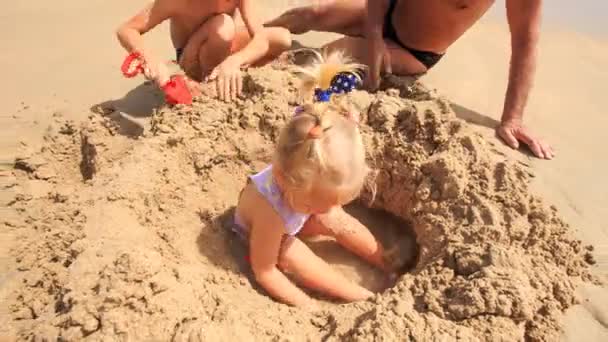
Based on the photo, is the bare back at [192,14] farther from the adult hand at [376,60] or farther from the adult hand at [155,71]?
the adult hand at [376,60]

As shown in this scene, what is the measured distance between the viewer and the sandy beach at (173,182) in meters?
1.72

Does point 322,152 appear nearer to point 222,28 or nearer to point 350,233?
point 350,233

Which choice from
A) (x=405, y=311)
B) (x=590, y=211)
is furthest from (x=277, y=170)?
(x=590, y=211)

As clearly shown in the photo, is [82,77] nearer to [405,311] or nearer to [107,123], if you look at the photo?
[107,123]

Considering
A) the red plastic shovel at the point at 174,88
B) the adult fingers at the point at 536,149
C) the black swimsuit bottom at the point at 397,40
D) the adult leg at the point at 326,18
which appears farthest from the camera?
the adult leg at the point at 326,18

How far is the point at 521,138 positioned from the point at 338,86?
42.0 inches

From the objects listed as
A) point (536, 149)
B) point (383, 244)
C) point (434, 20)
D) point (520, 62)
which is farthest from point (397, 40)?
point (383, 244)

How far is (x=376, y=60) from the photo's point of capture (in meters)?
2.88

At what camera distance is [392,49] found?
312cm

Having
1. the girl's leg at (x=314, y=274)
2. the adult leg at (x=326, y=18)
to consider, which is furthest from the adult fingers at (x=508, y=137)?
the adult leg at (x=326, y=18)

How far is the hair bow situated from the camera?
193cm

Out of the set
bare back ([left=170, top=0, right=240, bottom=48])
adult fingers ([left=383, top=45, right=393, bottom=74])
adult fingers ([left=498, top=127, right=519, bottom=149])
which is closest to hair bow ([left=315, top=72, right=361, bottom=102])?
adult fingers ([left=383, top=45, right=393, bottom=74])

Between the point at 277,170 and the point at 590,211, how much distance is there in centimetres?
144

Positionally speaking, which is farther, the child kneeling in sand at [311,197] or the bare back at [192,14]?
the bare back at [192,14]
